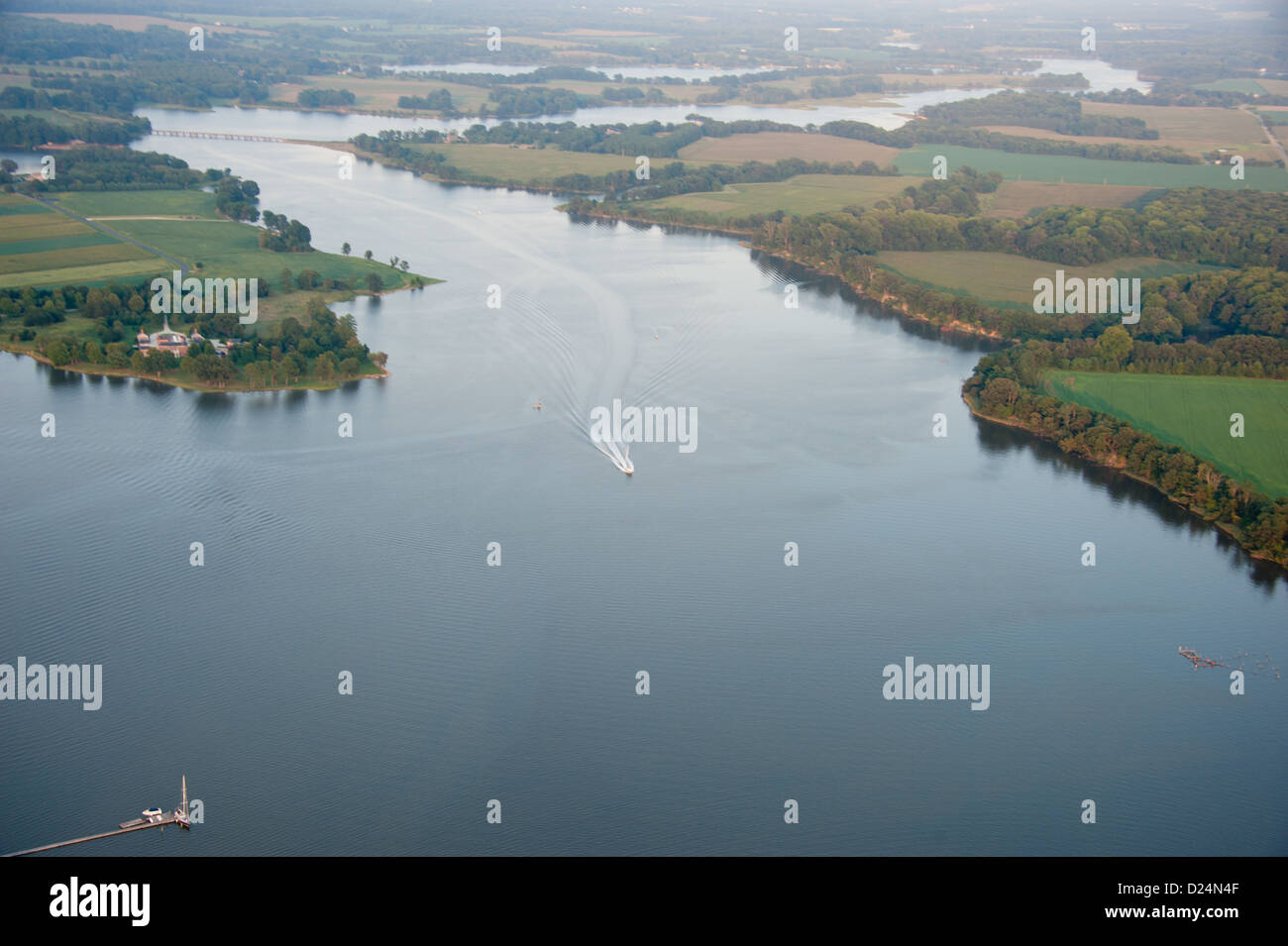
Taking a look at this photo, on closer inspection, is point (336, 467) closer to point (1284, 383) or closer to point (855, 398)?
point (855, 398)

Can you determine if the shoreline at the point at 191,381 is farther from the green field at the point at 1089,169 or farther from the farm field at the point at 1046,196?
the green field at the point at 1089,169

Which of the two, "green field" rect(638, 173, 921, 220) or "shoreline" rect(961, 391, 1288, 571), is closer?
"shoreline" rect(961, 391, 1288, 571)

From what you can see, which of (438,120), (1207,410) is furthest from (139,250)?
(438,120)

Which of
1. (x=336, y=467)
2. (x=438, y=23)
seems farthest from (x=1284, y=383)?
(x=438, y=23)
